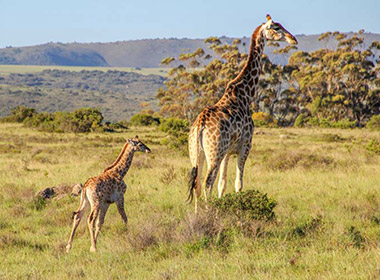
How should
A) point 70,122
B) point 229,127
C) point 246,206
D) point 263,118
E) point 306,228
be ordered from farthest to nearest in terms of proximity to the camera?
point 263,118 < point 70,122 < point 229,127 < point 246,206 < point 306,228

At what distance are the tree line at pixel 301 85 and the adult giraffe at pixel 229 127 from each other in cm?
4145

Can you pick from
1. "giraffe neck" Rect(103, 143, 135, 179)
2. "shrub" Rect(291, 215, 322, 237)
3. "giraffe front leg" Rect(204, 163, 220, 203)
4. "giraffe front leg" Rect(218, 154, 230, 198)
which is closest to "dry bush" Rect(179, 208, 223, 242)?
"giraffe front leg" Rect(204, 163, 220, 203)

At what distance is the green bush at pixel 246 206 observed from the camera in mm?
7590

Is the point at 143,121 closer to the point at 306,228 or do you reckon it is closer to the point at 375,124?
the point at 375,124

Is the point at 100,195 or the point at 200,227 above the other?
the point at 100,195

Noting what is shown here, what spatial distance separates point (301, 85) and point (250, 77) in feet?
158

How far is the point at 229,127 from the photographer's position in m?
8.36

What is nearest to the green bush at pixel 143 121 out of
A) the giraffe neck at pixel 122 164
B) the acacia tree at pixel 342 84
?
the acacia tree at pixel 342 84

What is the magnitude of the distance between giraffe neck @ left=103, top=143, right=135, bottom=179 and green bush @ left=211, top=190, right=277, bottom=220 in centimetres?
139

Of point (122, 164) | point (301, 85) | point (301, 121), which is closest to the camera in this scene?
point (122, 164)

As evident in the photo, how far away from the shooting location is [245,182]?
12477 millimetres

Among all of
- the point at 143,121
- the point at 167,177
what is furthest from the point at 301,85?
the point at 167,177

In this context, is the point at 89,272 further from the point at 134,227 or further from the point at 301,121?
the point at 301,121

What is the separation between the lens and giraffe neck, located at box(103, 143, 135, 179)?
316 inches
